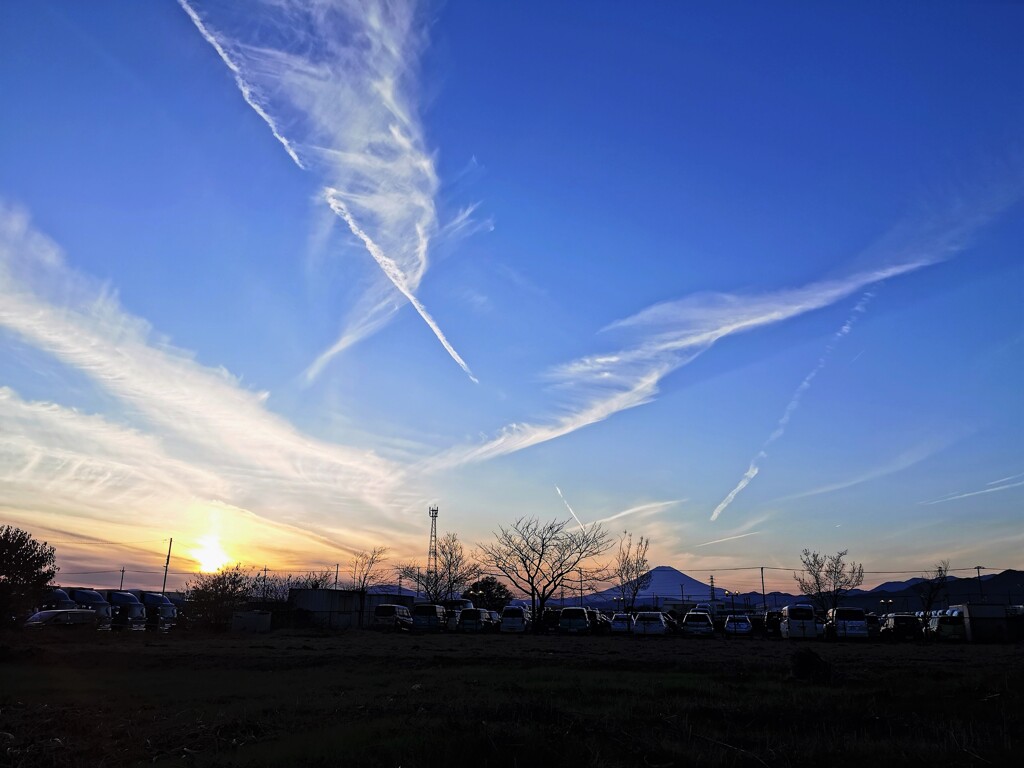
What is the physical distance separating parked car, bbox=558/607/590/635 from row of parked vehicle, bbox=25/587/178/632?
23100 millimetres

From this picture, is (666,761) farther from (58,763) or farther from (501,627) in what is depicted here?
(501,627)

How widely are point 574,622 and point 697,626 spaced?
6.47 metres

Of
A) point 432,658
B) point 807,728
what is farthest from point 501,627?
point 807,728

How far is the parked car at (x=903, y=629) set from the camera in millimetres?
40656

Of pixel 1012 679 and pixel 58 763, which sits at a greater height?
pixel 1012 679

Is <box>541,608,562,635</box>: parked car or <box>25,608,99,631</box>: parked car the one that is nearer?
<box>25,608,99,631</box>: parked car

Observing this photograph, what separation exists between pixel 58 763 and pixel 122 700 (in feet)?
17.6

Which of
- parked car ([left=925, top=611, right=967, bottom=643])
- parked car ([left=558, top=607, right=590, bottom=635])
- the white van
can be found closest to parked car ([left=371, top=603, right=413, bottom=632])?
parked car ([left=558, top=607, right=590, bottom=635])

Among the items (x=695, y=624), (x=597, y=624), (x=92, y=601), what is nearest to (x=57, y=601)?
(x=92, y=601)

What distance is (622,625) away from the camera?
41312 mm

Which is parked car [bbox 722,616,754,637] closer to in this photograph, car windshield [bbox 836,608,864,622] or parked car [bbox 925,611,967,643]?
car windshield [bbox 836,608,864,622]

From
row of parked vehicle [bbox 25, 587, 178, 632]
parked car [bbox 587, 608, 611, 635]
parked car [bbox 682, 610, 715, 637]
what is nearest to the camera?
row of parked vehicle [bbox 25, 587, 178, 632]

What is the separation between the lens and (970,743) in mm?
9641

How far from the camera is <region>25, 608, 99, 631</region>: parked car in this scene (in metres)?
38.2
